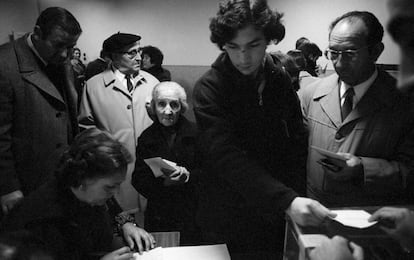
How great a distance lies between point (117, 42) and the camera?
2.08m

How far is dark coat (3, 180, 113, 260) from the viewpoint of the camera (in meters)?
0.95

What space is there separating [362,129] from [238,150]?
1.60ft

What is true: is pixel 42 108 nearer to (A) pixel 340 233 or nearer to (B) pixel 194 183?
(B) pixel 194 183

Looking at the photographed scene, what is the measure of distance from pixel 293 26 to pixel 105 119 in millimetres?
1337

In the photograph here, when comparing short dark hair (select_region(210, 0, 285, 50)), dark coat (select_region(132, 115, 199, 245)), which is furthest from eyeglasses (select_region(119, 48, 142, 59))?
short dark hair (select_region(210, 0, 285, 50))

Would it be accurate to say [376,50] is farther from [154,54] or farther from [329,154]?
[154,54]

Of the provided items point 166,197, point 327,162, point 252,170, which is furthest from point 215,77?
point 166,197

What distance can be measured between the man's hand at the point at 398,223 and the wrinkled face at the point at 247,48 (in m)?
0.56

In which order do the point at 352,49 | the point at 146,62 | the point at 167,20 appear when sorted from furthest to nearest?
the point at 146,62, the point at 167,20, the point at 352,49

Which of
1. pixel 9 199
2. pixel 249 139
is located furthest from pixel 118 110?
pixel 249 139

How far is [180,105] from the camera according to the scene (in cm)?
185

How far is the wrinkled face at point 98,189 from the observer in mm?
1080

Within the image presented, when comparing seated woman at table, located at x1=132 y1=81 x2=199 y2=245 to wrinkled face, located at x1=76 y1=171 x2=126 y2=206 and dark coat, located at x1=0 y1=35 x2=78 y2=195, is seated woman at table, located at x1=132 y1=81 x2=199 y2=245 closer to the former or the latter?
dark coat, located at x1=0 y1=35 x2=78 y2=195

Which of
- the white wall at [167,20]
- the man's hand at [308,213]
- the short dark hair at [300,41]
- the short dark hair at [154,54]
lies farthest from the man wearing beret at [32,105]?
the short dark hair at [300,41]
